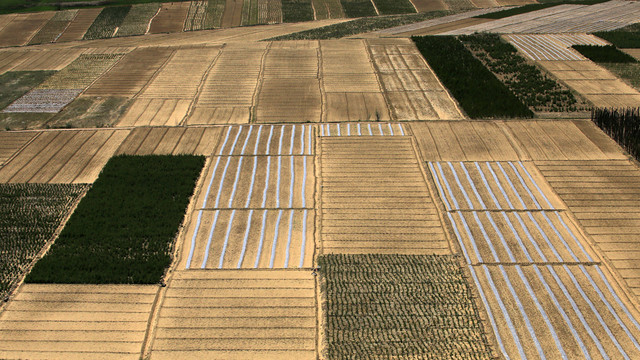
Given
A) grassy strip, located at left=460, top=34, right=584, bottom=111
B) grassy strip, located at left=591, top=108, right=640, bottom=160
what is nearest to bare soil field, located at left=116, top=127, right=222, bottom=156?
grassy strip, located at left=460, top=34, right=584, bottom=111

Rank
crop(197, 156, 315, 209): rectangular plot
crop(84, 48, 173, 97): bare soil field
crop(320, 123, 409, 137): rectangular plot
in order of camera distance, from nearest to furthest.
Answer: crop(197, 156, 315, 209): rectangular plot
crop(320, 123, 409, 137): rectangular plot
crop(84, 48, 173, 97): bare soil field

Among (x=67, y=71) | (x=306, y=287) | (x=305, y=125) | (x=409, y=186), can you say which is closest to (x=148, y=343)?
(x=306, y=287)

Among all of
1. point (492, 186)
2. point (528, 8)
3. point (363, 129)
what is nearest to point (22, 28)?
point (363, 129)

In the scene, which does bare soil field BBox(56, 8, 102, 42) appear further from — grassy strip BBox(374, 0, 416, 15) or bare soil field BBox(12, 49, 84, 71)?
grassy strip BBox(374, 0, 416, 15)

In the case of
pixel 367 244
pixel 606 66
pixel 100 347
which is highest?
pixel 606 66

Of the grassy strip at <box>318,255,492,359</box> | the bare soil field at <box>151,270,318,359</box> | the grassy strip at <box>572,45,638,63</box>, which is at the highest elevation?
the grassy strip at <box>572,45,638,63</box>

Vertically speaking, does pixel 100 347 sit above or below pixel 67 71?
below

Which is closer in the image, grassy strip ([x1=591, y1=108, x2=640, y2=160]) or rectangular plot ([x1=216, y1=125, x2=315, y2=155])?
grassy strip ([x1=591, y1=108, x2=640, y2=160])

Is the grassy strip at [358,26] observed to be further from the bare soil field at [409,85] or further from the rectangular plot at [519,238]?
the rectangular plot at [519,238]

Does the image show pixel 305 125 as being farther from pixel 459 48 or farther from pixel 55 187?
pixel 459 48
